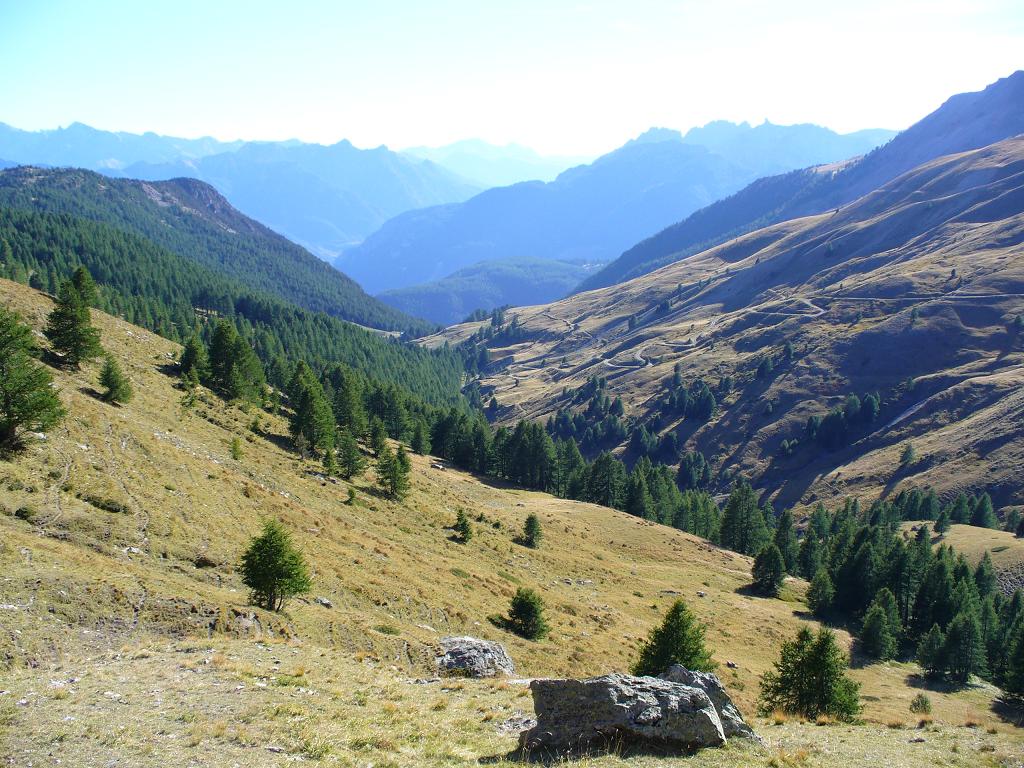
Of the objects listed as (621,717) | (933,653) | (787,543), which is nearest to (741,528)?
(787,543)

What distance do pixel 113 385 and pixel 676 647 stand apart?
157ft

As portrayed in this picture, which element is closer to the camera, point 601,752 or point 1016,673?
point 601,752

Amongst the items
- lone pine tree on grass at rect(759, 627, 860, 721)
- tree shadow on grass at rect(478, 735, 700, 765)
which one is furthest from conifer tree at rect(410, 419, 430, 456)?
tree shadow on grass at rect(478, 735, 700, 765)

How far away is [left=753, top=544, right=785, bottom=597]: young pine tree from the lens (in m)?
79.7

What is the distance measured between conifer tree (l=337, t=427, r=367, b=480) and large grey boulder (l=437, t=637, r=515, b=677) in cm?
4165

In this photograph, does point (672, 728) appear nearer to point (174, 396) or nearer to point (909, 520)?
point (174, 396)

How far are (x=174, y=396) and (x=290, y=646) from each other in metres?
47.6

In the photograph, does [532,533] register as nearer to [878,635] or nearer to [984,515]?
[878,635]

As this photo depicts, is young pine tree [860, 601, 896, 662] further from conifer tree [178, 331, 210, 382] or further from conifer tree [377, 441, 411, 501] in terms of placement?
conifer tree [178, 331, 210, 382]

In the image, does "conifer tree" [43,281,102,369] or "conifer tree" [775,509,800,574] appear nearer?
"conifer tree" [43,281,102,369]

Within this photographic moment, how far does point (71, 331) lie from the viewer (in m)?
52.6

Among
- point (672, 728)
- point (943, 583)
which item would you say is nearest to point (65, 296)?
point (672, 728)

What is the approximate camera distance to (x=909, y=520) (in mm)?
129375

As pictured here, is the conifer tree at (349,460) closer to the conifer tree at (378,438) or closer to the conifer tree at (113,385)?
the conifer tree at (378,438)
